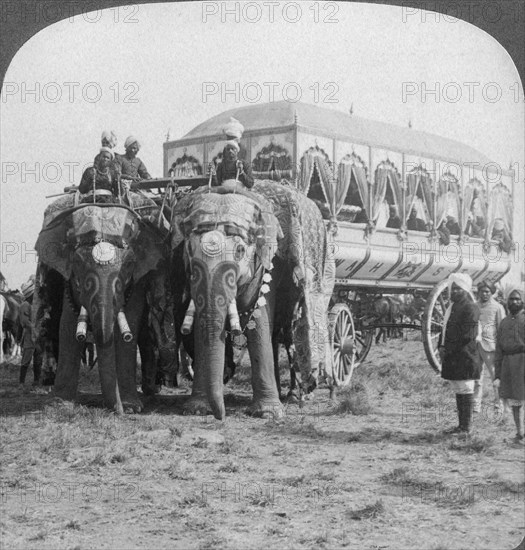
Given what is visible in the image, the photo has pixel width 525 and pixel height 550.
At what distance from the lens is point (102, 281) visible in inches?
286

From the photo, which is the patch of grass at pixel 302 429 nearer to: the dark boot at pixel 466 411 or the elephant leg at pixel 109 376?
the dark boot at pixel 466 411

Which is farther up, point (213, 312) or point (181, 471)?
point (213, 312)

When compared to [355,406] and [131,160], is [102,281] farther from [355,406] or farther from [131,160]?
[355,406]

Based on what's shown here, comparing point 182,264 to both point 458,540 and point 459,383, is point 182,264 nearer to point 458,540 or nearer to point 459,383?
point 459,383

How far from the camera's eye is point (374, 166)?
10828mm

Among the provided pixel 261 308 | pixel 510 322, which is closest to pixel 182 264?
pixel 261 308

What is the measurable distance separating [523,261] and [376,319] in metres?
6.69

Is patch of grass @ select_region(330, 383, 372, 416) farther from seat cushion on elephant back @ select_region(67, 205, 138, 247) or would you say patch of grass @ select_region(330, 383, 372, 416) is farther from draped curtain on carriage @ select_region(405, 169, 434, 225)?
draped curtain on carriage @ select_region(405, 169, 434, 225)

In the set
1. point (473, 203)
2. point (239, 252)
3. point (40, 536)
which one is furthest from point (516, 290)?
point (473, 203)

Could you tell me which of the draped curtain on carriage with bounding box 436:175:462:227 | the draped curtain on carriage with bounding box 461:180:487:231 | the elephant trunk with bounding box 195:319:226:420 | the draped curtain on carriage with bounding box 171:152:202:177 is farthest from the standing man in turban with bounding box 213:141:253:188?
the draped curtain on carriage with bounding box 461:180:487:231

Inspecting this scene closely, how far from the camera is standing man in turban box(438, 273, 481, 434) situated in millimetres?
7000

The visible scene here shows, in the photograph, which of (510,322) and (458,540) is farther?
(510,322)

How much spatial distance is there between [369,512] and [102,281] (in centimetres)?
323

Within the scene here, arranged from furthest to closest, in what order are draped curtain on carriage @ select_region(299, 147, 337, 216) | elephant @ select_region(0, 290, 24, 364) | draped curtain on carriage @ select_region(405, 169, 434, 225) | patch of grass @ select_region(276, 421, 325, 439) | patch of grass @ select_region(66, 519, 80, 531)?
elephant @ select_region(0, 290, 24, 364) → draped curtain on carriage @ select_region(405, 169, 434, 225) → draped curtain on carriage @ select_region(299, 147, 337, 216) → patch of grass @ select_region(276, 421, 325, 439) → patch of grass @ select_region(66, 519, 80, 531)
